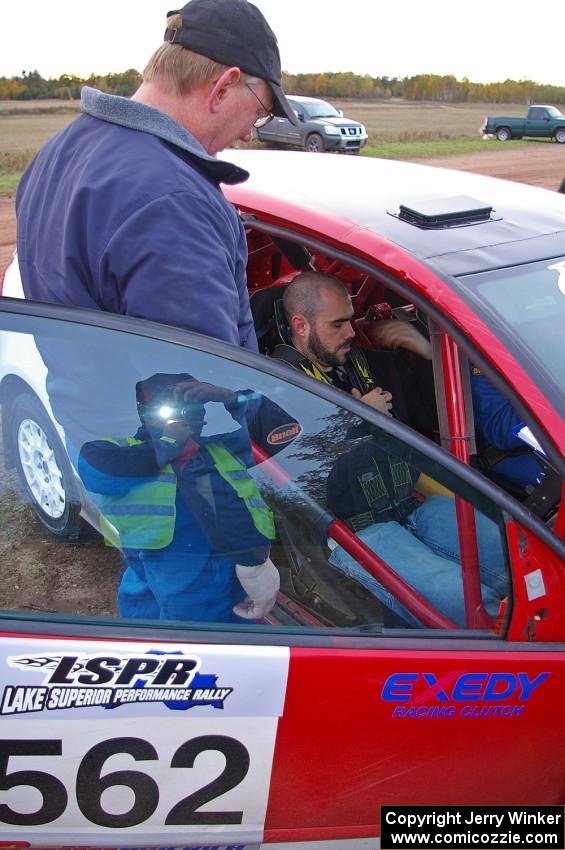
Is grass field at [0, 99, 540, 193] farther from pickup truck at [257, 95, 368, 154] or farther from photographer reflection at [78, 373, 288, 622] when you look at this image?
photographer reflection at [78, 373, 288, 622]

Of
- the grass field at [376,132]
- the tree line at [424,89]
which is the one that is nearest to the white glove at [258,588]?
the grass field at [376,132]

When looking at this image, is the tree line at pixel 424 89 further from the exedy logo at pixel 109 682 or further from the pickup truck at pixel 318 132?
the exedy logo at pixel 109 682

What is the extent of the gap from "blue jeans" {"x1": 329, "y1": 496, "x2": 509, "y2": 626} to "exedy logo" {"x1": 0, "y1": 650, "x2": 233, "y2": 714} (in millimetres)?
382

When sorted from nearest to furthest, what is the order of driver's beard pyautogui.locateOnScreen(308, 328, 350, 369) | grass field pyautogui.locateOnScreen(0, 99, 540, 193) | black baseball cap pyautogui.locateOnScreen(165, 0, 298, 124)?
black baseball cap pyautogui.locateOnScreen(165, 0, 298, 124) → driver's beard pyautogui.locateOnScreen(308, 328, 350, 369) → grass field pyautogui.locateOnScreen(0, 99, 540, 193)

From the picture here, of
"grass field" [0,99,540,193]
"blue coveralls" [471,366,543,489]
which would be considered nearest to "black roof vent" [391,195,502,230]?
"blue coveralls" [471,366,543,489]

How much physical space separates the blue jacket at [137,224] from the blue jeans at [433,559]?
0.54 m

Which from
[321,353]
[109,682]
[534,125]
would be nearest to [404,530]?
[109,682]

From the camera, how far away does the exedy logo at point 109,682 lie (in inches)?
50.5

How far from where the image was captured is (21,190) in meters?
1.87

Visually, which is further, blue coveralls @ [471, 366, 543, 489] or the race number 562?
blue coveralls @ [471, 366, 543, 489]

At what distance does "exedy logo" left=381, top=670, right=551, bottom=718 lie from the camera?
1400 millimetres

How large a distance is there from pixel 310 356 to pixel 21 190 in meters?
1.12

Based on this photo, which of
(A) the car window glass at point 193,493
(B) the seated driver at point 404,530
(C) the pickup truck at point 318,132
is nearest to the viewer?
(A) the car window glass at point 193,493

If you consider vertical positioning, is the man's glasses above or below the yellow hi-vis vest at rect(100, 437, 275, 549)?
above
